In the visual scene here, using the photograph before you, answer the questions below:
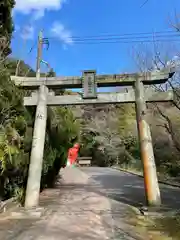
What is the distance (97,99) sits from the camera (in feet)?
30.8

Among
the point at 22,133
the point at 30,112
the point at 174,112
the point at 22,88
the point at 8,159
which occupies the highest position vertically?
the point at 174,112

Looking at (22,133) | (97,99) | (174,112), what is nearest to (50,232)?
(22,133)

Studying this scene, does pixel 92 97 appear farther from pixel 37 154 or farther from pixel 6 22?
pixel 6 22

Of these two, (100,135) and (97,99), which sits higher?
(100,135)

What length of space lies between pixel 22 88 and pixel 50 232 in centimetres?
565

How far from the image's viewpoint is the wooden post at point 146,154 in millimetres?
8297

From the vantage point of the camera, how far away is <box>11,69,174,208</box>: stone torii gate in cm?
866

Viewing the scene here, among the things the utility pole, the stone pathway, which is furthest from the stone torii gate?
the stone pathway

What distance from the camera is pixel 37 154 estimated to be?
880cm

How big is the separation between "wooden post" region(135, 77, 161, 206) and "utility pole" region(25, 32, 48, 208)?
126 inches

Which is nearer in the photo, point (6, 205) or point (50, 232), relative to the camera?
point (50, 232)

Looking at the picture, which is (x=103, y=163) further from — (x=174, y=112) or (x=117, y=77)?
(x=117, y=77)

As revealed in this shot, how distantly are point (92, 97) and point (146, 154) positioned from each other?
260 cm

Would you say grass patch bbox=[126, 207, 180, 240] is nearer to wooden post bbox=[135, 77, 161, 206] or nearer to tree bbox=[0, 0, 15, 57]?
wooden post bbox=[135, 77, 161, 206]
